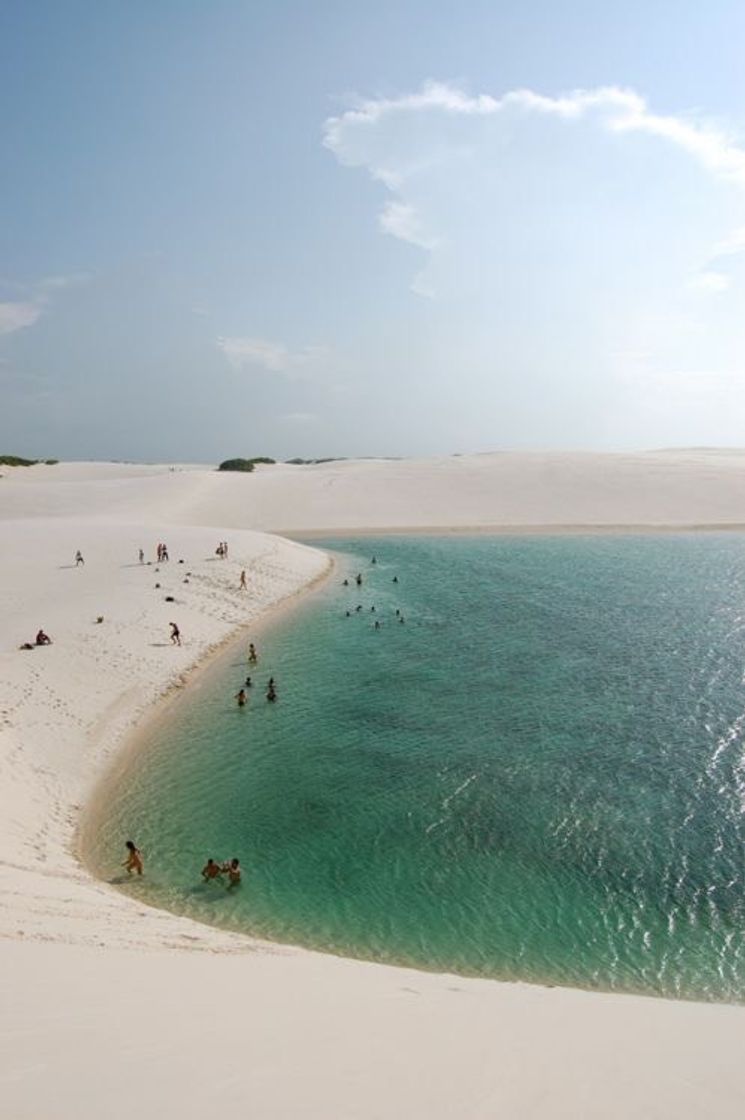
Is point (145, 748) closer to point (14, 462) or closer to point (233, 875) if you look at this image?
point (233, 875)

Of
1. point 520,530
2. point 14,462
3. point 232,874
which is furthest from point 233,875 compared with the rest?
point 14,462

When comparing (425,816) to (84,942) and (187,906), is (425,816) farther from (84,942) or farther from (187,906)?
(84,942)

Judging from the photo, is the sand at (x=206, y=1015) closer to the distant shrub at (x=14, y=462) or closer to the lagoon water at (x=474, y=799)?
the lagoon water at (x=474, y=799)

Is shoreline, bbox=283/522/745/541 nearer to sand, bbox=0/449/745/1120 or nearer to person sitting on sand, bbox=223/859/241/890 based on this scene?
sand, bbox=0/449/745/1120

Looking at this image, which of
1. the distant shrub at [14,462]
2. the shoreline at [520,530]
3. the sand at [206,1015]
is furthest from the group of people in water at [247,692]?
the distant shrub at [14,462]

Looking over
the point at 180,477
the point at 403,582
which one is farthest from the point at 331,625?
the point at 180,477
